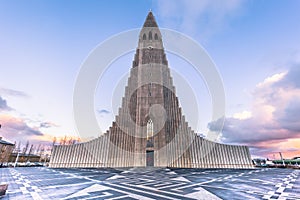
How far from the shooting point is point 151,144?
81.9 feet

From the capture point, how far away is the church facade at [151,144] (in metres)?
24.2

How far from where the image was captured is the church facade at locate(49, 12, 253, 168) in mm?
24156

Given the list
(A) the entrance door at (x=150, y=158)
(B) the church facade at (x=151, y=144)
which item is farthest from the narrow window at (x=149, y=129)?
(A) the entrance door at (x=150, y=158)

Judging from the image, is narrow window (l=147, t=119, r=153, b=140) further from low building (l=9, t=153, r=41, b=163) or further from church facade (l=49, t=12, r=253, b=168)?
low building (l=9, t=153, r=41, b=163)

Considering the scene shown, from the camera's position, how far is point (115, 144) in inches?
993

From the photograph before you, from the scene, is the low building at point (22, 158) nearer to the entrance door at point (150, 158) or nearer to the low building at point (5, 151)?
the low building at point (5, 151)

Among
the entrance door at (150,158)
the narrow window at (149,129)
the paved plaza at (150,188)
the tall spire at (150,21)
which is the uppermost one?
the tall spire at (150,21)

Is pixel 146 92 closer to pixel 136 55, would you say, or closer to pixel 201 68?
pixel 136 55

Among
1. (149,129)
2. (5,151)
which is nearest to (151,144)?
(149,129)

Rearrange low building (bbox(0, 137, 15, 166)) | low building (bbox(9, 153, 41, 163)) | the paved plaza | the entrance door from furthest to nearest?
low building (bbox(9, 153, 41, 163)) → low building (bbox(0, 137, 15, 166)) → the entrance door → the paved plaza

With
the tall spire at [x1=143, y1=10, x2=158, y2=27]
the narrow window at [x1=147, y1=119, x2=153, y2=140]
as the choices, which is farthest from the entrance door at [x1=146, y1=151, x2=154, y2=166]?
the tall spire at [x1=143, y1=10, x2=158, y2=27]

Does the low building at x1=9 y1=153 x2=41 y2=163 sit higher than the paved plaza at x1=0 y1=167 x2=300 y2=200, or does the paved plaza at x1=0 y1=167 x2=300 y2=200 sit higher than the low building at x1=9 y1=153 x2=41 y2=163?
the low building at x1=9 y1=153 x2=41 y2=163

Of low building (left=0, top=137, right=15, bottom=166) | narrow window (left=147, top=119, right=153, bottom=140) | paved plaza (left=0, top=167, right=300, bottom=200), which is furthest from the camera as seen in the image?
low building (left=0, top=137, right=15, bottom=166)

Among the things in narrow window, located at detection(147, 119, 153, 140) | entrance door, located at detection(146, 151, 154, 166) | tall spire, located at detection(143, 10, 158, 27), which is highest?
tall spire, located at detection(143, 10, 158, 27)
